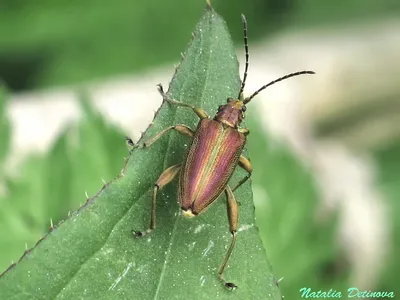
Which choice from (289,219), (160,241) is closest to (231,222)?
(160,241)

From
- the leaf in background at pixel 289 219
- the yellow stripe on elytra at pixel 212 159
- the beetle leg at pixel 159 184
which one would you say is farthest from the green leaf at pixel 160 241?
the leaf in background at pixel 289 219

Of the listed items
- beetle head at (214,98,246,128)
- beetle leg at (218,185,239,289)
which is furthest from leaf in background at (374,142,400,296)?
beetle leg at (218,185,239,289)

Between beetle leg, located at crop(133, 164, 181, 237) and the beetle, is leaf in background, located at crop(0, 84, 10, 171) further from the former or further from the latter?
beetle leg, located at crop(133, 164, 181, 237)

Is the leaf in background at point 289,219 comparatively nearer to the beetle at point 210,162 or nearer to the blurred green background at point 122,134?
the blurred green background at point 122,134

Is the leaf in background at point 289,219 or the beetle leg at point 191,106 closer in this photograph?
Answer: the beetle leg at point 191,106

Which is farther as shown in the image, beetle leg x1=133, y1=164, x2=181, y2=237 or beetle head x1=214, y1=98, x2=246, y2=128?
beetle head x1=214, y1=98, x2=246, y2=128

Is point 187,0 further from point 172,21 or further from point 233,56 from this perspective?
point 233,56

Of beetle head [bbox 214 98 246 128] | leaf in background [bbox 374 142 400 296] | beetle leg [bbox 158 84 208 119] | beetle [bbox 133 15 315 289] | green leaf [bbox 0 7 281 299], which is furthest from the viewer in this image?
leaf in background [bbox 374 142 400 296]
